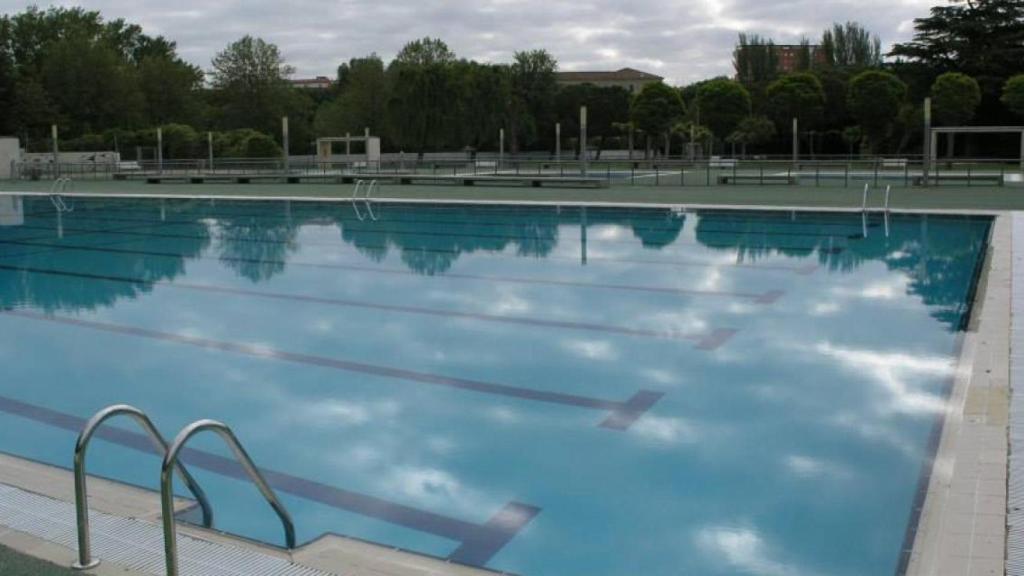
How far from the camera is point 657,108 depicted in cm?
5003

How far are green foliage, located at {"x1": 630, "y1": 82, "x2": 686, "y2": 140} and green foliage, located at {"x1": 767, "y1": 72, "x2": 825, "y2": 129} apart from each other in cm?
498

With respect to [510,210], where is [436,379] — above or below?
below

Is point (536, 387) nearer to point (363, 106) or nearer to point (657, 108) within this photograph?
point (657, 108)

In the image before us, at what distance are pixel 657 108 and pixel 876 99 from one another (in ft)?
36.9

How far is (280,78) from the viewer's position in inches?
2461

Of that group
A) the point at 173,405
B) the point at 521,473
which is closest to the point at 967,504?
the point at 521,473

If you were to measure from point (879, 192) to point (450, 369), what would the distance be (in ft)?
57.4

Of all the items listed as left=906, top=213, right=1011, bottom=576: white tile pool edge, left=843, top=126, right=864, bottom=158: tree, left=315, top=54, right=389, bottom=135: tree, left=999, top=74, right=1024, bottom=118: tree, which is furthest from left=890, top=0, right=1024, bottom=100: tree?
left=906, top=213, right=1011, bottom=576: white tile pool edge

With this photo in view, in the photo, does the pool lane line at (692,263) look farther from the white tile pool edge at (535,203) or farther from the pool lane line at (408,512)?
the pool lane line at (408,512)

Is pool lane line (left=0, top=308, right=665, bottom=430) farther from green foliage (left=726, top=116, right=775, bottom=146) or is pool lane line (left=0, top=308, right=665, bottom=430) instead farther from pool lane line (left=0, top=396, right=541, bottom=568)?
green foliage (left=726, top=116, right=775, bottom=146)

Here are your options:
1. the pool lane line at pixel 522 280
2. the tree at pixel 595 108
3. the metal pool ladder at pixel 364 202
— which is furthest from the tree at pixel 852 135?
the pool lane line at pixel 522 280

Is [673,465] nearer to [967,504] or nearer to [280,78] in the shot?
[967,504]

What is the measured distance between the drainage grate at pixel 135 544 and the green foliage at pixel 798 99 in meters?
47.1

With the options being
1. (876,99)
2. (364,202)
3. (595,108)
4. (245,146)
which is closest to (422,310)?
(364,202)
